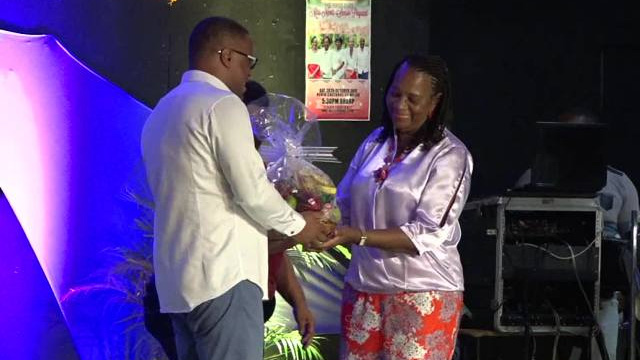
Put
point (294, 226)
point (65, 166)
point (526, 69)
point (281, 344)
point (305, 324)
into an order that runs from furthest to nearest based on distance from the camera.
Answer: point (526, 69)
point (281, 344)
point (65, 166)
point (305, 324)
point (294, 226)

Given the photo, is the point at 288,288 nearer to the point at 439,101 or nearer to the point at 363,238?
the point at 363,238

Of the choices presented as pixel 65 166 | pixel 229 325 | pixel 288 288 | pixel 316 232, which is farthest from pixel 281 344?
pixel 229 325

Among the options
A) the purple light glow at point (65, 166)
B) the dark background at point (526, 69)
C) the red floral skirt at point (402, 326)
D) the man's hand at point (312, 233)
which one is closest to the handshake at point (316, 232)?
the man's hand at point (312, 233)

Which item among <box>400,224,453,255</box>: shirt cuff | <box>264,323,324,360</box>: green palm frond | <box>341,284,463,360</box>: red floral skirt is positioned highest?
<box>400,224,453,255</box>: shirt cuff

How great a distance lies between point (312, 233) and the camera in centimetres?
299

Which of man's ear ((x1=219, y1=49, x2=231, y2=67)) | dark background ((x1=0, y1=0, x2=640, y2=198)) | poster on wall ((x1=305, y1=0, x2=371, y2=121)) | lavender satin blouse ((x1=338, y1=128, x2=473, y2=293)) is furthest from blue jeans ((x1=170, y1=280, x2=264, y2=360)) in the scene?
dark background ((x1=0, y1=0, x2=640, y2=198))

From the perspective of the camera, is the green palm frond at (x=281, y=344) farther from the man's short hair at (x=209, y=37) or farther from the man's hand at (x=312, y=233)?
the man's short hair at (x=209, y=37)

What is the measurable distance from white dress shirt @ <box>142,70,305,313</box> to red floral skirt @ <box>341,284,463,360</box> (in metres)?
0.42

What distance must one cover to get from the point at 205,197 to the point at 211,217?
0.06 m

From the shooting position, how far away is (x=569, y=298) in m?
4.32

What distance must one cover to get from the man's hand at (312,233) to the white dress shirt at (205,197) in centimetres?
16

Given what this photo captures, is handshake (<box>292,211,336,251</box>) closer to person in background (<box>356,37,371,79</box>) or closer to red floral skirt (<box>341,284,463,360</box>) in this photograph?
red floral skirt (<box>341,284,463,360</box>)

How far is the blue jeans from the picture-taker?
8.98 ft

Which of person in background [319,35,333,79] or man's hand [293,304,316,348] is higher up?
person in background [319,35,333,79]
